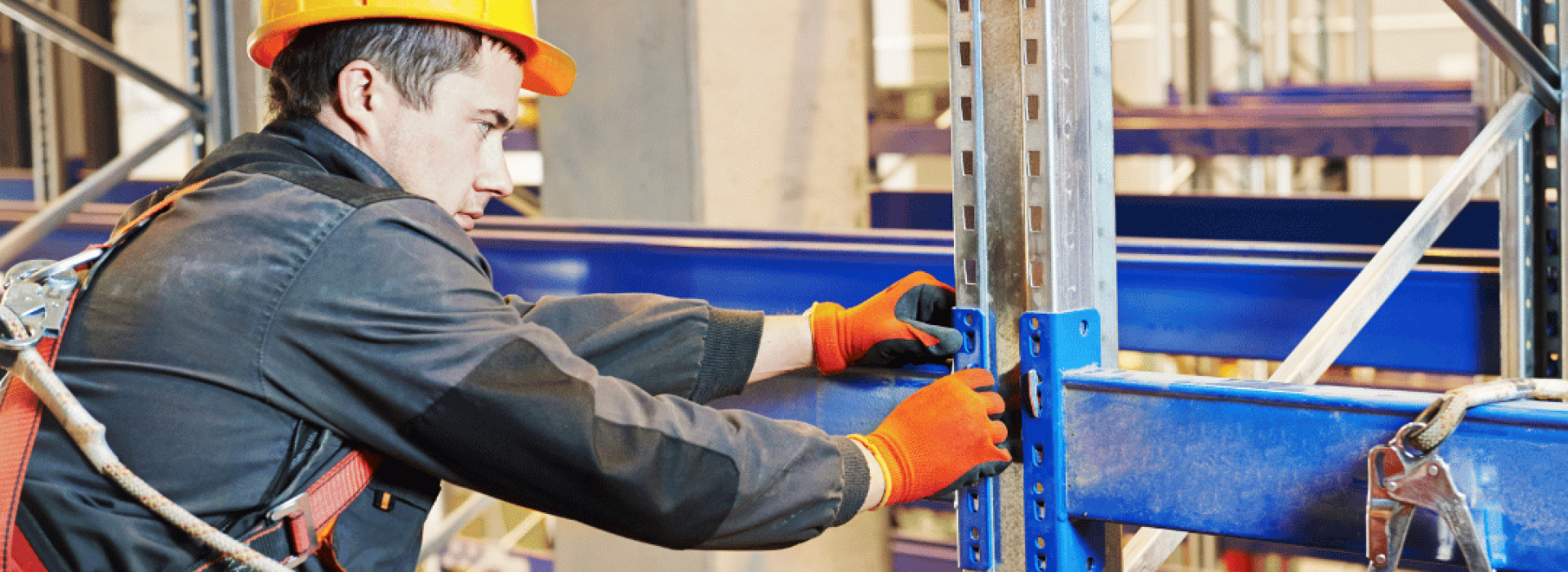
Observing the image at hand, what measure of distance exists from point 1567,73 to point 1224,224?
53.0 inches

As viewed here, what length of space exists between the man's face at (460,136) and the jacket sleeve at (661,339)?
0.27 meters

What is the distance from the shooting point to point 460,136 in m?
2.00

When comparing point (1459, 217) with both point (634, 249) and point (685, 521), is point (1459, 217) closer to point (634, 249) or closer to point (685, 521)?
point (634, 249)

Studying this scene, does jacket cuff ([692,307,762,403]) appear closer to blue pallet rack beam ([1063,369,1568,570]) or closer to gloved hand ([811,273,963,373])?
gloved hand ([811,273,963,373])

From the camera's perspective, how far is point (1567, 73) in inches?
112

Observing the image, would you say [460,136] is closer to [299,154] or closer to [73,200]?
[299,154]

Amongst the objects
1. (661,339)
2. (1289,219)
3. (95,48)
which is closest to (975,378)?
(661,339)

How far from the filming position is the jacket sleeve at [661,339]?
7.35 ft

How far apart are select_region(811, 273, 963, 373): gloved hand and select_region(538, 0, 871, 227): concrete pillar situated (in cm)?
219

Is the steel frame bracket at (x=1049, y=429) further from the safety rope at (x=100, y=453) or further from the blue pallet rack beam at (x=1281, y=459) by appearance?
the safety rope at (x=100, y=453)

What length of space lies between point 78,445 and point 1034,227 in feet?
4.32

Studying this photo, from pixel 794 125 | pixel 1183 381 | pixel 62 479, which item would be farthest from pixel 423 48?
pixel 794 125

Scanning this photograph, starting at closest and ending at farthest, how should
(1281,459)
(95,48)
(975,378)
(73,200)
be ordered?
(1281,459) → (975,378) → (73,200) → (95,48)

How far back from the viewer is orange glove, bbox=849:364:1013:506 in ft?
6.16
